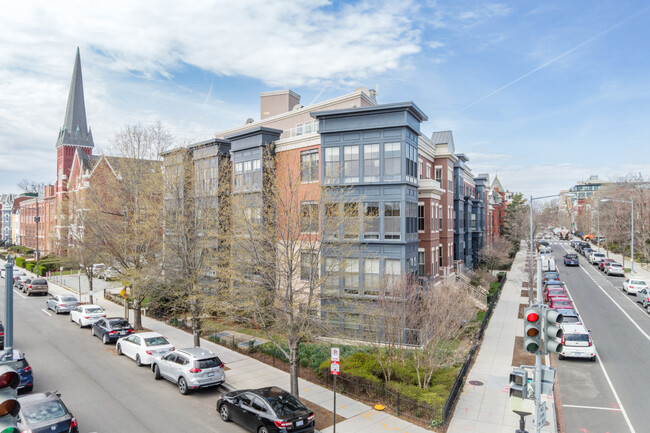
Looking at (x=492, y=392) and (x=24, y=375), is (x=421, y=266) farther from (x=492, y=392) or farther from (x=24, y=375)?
(x=24, y=375)

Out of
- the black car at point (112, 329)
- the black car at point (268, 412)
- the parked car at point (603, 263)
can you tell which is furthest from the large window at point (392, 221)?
the parked car at point (603, 263)

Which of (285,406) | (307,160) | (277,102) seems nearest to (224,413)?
(285,406)

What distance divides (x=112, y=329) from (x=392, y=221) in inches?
700

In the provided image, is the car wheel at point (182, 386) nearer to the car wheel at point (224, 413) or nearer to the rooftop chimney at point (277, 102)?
the car wheel at point (224, 413)

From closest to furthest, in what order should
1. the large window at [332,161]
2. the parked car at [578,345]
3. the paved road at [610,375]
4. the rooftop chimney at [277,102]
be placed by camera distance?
the paved road at [610,375] < the parked car at [578,345] < the large window at [332,161] < the rooftop chimney at [277,102]

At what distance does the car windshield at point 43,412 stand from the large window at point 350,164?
17.7 meters

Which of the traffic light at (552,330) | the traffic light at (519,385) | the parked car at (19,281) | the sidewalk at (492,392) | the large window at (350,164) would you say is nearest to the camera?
the traffic light at (552,330)

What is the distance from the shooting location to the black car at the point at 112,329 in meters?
24.6

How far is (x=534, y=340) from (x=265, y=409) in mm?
8206

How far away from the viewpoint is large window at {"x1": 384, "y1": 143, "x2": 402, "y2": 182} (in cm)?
2444

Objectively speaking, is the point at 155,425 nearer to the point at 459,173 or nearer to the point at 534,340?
the point at 534,340

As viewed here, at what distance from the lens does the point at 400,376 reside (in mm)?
17141

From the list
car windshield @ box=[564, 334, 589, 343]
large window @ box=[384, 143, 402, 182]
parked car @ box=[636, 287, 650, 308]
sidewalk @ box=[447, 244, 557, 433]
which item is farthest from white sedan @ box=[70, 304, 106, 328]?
parked car @ box=[636, 287, 650, 308]

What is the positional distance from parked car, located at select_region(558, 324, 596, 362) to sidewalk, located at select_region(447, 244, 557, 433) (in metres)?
2.73
